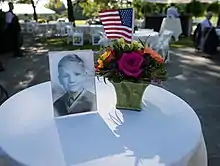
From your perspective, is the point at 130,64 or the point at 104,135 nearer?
the point at 104,135

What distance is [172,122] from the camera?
151 centimetres

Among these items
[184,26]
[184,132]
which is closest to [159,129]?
[184,132]

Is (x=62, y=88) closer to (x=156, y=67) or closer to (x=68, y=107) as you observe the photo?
(x=68, y=107)

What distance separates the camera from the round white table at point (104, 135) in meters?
1.19

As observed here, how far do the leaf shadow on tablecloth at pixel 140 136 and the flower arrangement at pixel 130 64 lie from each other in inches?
6.7

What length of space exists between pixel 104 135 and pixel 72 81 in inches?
12.4

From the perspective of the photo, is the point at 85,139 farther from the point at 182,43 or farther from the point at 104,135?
the point at 182,43

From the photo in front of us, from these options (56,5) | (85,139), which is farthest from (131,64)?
(56,5)

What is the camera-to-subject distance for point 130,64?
149 centimetres

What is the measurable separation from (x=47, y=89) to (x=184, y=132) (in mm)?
914

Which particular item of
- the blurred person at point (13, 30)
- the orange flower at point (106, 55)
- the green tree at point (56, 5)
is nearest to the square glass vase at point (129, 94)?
the orange flower at point (106, 55)

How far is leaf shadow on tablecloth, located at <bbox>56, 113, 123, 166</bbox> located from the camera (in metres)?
1.20

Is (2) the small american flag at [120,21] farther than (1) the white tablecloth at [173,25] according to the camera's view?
No

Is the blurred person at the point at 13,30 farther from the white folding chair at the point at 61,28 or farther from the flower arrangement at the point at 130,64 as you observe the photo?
the flower arrangement at the point at 130,64
